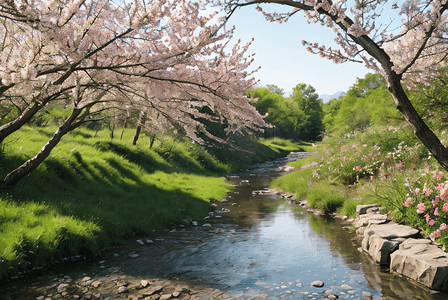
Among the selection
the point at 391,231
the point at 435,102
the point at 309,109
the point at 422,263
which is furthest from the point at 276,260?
the point at 309,109

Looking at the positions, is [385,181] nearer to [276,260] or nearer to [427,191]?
[427,191]

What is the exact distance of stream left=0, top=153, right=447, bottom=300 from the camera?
4992mm

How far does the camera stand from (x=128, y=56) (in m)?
5.73

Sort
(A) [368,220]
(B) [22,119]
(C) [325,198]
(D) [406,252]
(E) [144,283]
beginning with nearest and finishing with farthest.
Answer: (E) [144,283] < (D) [406,252] < (B) [22,119] < (A) [368,220] < (C) [325,198]

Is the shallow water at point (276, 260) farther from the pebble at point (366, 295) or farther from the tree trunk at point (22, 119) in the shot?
the tree trunk at point (22, 119)

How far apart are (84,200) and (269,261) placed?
5.93 meters

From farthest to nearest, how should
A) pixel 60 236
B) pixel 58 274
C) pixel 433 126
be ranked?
pixel 433 126, pixel 60 236, pixel 58 274

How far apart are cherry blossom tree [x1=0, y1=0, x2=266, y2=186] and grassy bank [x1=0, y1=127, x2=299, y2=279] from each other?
2.15 metres

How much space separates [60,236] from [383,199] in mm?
8661

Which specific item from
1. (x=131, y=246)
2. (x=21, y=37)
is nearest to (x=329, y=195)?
(x=131, y=246)

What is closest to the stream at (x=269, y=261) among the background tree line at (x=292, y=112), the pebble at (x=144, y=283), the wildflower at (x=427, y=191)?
the pebble at (x=144, y=283)

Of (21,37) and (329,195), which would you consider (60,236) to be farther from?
(329,195)

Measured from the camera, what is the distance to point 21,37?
20.7 feet

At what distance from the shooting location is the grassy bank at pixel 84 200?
19.5 ft
